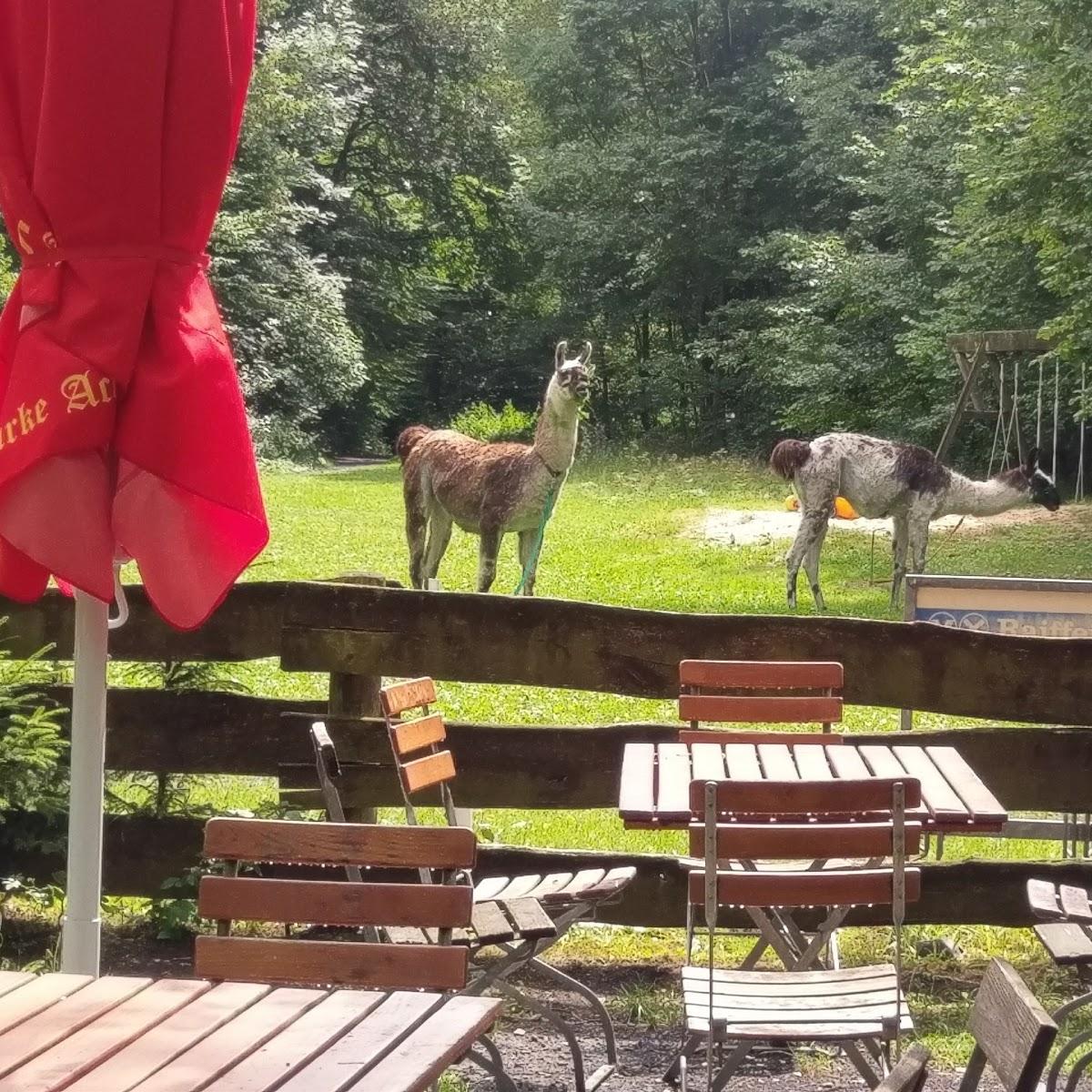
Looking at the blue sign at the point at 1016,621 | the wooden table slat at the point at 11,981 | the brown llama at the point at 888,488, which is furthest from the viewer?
the brown llama at the point at 888,488

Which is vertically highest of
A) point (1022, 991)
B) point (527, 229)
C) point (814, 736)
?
point (527, 229)

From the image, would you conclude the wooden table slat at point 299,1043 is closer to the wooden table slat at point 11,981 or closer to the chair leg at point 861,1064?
the wooden table slat at point 11,981

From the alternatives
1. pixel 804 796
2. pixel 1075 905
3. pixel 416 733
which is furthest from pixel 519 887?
pixel 1075 905

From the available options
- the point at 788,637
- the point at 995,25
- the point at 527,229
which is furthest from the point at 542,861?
the point at 527,229

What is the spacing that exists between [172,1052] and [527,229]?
1878 inches

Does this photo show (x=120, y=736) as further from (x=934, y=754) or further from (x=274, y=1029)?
(x=274, y=1029)

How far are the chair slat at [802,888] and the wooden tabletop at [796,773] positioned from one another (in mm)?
406

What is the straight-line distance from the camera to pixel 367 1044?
2.50 meters

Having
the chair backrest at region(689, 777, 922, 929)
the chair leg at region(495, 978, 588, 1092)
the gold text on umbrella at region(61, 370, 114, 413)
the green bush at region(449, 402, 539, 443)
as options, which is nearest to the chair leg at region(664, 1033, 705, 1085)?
the chair leg at region(495, 978, 588, 1092)

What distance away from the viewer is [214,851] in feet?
11.0

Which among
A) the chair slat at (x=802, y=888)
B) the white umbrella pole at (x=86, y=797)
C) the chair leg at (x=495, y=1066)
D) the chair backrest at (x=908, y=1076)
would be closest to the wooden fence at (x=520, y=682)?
the chair leg at (x=495, y=1066)

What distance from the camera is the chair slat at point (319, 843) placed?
331 centimetres

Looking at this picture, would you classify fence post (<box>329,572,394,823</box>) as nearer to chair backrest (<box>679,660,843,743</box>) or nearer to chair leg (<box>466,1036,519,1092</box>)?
chair backrest (<box>679,660,843,743</box>)

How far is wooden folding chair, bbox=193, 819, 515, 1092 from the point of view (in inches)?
125
